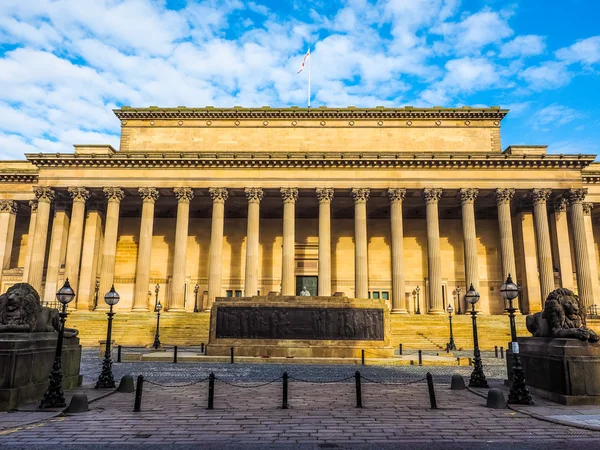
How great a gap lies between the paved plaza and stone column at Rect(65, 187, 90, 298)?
3039 centimetres

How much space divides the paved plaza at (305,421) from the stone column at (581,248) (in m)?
31.9

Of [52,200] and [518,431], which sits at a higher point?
[52,200]

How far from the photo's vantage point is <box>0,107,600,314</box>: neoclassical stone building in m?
41.6

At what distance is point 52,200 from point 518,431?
145 ft

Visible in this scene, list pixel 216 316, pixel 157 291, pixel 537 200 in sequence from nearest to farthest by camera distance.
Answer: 1. pixel 216 316
2. pixel 537 200
3. pixel 157 291

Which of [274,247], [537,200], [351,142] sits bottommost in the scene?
[274,247]

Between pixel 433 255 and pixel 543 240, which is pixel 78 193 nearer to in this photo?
pixel 433 255

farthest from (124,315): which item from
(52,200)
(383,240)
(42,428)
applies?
(42,428)

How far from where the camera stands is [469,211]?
42156 mm

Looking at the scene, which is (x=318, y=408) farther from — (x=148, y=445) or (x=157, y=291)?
(x=157, y=291)

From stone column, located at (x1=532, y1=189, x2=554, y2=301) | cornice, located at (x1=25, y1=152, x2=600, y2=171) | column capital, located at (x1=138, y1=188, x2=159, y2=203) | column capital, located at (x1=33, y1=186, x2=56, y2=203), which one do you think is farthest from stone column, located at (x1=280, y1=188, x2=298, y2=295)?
stone column, located at (x1=532, y1=189, x2=554, y2=301)

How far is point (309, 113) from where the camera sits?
4800cm

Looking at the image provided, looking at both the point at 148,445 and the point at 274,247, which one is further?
the point at 274,247

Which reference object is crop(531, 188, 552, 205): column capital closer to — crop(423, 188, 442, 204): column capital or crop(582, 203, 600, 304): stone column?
crop(582, 203, 600, 304): stone column
